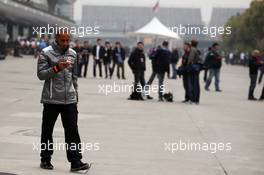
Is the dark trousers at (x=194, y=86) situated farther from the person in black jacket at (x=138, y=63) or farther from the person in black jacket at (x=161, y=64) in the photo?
the person in black jacket at (x=138, y=63)

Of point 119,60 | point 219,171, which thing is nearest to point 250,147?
point 219,171

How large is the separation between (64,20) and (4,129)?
84864mm

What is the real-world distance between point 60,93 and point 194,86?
36.6 feet

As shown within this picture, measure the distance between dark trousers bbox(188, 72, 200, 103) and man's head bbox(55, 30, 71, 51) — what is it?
36.4 ft

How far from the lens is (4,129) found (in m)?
12.7

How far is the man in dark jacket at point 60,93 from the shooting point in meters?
8.76

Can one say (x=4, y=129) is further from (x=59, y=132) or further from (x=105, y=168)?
(x=105, y=168)

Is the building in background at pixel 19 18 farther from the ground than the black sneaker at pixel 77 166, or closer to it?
farther from the ground

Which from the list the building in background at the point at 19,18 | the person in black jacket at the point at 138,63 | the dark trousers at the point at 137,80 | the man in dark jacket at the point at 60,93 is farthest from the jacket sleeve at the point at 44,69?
the building in background at the point at 19,18

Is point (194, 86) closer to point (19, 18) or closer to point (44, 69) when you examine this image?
point (44, 69)

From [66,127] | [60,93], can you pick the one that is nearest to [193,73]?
[66,127]
